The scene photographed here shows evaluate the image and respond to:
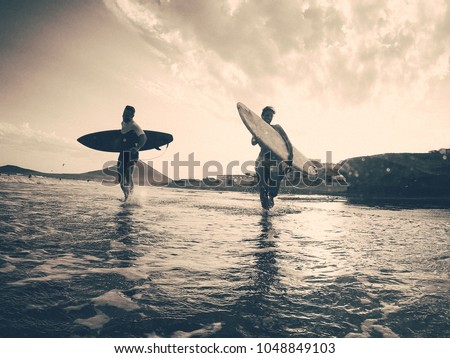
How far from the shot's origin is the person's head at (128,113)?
9.05 metres

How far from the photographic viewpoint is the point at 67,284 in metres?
2.00

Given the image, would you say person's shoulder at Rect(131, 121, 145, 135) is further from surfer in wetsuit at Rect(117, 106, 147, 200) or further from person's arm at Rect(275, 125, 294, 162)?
person's arm at Rect(275, 125, 294, 162)

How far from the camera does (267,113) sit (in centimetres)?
807

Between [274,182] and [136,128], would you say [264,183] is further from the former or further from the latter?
[136,128]

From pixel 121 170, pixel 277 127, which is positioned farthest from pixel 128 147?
pixel 277 127

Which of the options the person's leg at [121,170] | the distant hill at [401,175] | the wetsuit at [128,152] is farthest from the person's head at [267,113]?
the distant hill at [401,175]

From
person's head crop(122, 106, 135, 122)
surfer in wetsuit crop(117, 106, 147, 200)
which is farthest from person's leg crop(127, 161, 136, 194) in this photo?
person's head crop(122, 106, 135, 122)

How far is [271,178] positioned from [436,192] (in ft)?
35.6

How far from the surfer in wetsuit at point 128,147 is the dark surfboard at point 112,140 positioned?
3.65 ft

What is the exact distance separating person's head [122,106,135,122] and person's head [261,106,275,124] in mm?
4013

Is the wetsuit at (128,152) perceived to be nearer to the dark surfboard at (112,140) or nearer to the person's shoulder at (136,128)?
the person's shoulder at (136,128)

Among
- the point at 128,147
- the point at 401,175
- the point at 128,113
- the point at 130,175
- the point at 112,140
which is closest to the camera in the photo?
the point at 130,175

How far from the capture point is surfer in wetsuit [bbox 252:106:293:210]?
25.3ft

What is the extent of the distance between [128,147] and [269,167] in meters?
4.52
